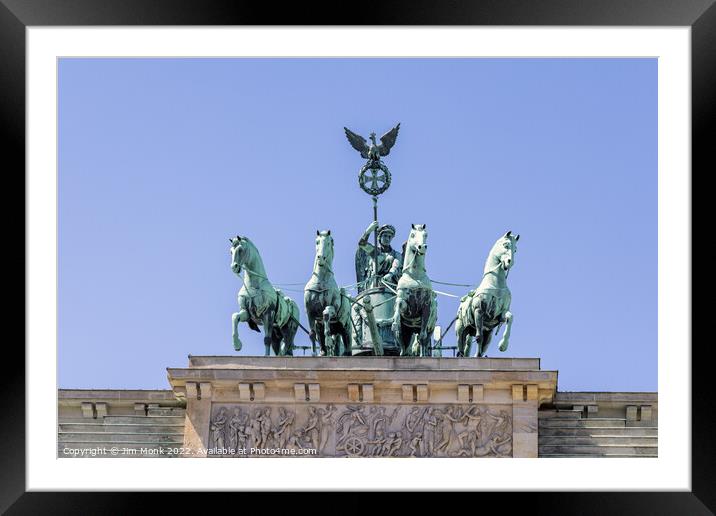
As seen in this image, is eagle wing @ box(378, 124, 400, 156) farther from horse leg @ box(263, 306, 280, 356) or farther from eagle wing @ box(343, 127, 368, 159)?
horse leg @ box(263, 306, 280, 356)

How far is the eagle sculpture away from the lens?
33594 mm

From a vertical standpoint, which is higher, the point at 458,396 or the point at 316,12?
the point at 316,12

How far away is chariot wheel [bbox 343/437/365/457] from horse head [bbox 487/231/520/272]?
11.0 feet

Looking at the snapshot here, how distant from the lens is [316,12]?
46.3 feet

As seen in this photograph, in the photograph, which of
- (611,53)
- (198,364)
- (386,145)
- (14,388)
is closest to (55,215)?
(14,388)

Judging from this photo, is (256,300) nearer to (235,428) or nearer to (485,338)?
(235,428)

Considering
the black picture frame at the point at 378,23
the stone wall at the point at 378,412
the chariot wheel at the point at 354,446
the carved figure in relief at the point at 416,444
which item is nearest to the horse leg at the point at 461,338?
the stone wall at the point at 378,412

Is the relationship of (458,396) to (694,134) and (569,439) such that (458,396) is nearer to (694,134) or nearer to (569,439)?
(569,439)

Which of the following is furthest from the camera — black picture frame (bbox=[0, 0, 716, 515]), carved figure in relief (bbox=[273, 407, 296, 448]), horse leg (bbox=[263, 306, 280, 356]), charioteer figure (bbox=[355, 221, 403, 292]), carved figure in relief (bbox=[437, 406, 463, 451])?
charioteer figure (bbox=[355, 221, 403, 292])

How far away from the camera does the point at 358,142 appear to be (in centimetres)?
3381

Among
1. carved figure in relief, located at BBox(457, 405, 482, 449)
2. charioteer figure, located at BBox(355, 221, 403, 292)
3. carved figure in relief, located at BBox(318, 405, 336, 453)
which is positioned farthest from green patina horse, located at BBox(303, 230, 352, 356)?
charioteer figure, located at BBox(355, 221, 403, 292)

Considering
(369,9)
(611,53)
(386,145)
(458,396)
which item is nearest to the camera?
(369,9)

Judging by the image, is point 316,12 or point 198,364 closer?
point 316,12

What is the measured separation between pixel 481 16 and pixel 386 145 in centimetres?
1952
